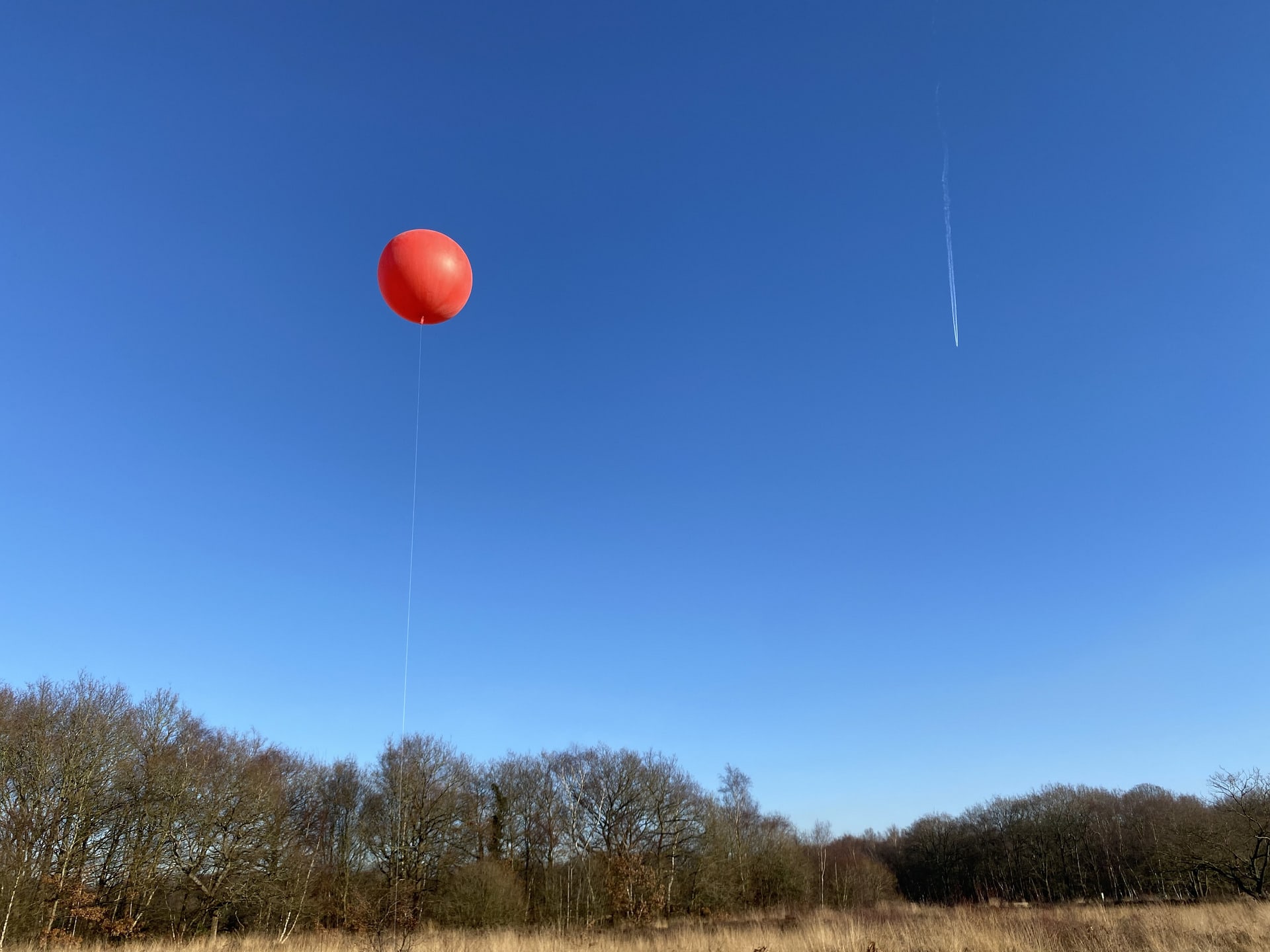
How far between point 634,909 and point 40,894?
57.2 ft

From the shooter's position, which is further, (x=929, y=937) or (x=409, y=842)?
(x=409, y=842)

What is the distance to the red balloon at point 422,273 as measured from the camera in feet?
30.5

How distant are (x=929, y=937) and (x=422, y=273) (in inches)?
600

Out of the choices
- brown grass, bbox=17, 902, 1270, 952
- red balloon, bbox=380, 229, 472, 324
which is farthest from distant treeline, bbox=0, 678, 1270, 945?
red balloon, bbox=380, 229, 472, 324

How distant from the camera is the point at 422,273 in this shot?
367 inches

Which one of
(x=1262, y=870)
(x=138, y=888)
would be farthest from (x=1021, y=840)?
(x=138, y=888)

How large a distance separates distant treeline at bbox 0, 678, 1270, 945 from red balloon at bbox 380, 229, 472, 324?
32.3 feet

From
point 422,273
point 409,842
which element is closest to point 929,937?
point 422,273

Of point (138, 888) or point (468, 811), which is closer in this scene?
point (138, 888)

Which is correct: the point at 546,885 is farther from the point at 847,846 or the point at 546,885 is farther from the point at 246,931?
the point at 847,846

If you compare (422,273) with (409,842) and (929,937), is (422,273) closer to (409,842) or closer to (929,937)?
(929,937)

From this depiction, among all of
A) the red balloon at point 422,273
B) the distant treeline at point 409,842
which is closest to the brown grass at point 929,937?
the distant treeline at point 409,842

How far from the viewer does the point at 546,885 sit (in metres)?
35.3

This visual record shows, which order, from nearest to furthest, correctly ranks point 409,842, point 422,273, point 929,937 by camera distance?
1. point 422,273
2. point 929,937
3. point 409,842
